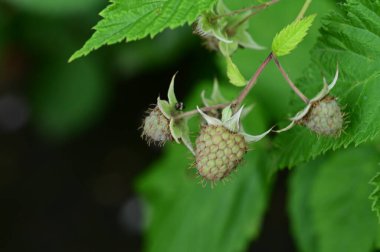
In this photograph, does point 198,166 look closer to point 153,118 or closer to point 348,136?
point 153,118

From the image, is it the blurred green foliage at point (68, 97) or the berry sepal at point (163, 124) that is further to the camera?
the blurred green foliage at point (68, 97)

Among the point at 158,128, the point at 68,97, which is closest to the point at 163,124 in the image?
the point at 158,128

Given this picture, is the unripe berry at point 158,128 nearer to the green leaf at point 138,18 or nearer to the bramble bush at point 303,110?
the bramble bush at point 303,110

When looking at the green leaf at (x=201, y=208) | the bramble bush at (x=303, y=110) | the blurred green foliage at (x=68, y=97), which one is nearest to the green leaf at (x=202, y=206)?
the green leaf at (x=201, y=208)

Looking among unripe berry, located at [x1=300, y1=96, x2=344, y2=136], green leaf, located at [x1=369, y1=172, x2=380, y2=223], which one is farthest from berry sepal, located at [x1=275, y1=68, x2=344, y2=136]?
green leaf, located at [x1=369, y1=172, x2=380, y2=223]

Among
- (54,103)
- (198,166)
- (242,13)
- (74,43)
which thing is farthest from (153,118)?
(54,103)

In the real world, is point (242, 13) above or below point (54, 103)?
above
